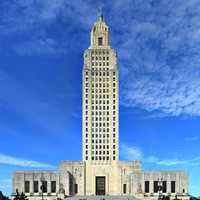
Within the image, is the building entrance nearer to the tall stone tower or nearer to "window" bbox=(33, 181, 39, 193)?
the tall stone tower

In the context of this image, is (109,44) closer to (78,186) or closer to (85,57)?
(85,57)

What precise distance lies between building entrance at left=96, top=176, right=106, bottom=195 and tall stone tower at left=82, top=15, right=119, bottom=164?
4863 millimetres

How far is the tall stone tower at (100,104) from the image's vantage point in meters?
140

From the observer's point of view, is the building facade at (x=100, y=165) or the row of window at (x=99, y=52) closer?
the building facade at (x=100, y=165)

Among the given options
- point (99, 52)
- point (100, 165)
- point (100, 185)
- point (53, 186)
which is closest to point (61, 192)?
point (53, 186)

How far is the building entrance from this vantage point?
138 metres

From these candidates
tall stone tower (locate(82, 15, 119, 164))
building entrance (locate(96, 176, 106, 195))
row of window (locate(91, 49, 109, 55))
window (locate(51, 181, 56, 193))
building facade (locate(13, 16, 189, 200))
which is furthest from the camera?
row of window (locate(91, 49, 109, 55))

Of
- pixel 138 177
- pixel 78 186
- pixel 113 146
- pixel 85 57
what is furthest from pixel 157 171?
pixel 85 57

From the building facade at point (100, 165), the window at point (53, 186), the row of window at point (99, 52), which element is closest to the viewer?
the building facade at point (100, 165)

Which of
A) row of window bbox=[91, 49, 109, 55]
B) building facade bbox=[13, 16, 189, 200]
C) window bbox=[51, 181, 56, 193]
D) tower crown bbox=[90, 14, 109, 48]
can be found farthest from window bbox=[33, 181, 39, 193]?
tower crown bbox=[90, 14, 109, 48]

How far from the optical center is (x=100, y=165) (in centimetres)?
13888

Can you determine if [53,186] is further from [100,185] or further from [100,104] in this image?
[100,104]

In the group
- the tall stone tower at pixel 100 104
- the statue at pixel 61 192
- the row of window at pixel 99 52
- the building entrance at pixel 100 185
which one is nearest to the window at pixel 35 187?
the statue at pixel 61 192

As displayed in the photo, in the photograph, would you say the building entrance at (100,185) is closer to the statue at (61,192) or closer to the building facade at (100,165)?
the building facade at (100,165)
